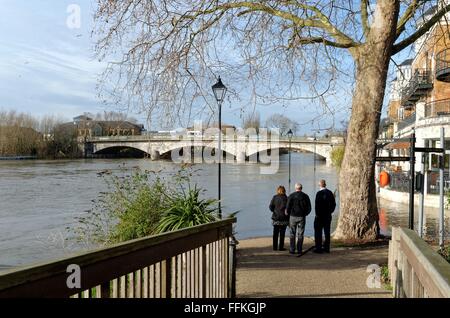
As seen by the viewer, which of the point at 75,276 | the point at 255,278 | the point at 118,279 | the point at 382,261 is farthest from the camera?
the point at 382,261

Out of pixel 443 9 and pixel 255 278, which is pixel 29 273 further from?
pixel 443 9

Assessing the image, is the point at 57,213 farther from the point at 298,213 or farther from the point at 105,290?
the point at 105,290

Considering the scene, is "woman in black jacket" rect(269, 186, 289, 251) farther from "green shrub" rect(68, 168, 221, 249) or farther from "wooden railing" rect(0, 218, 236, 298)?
"wooden railing" rect(0, 218, 236, 298)

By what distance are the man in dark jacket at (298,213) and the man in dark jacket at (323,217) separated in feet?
1.22

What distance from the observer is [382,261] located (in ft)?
33.8

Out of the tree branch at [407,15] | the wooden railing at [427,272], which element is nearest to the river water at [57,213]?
the tree branch at [407,15]

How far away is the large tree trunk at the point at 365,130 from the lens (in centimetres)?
1175

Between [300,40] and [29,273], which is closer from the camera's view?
[29,273]

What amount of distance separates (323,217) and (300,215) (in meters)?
0.59

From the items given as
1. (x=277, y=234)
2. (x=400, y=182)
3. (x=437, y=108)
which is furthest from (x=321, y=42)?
(x=437, y=108)

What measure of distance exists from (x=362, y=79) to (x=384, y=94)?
2.09 feet

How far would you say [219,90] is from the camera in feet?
38.7

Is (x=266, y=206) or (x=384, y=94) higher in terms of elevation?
(x=384, y=94)
